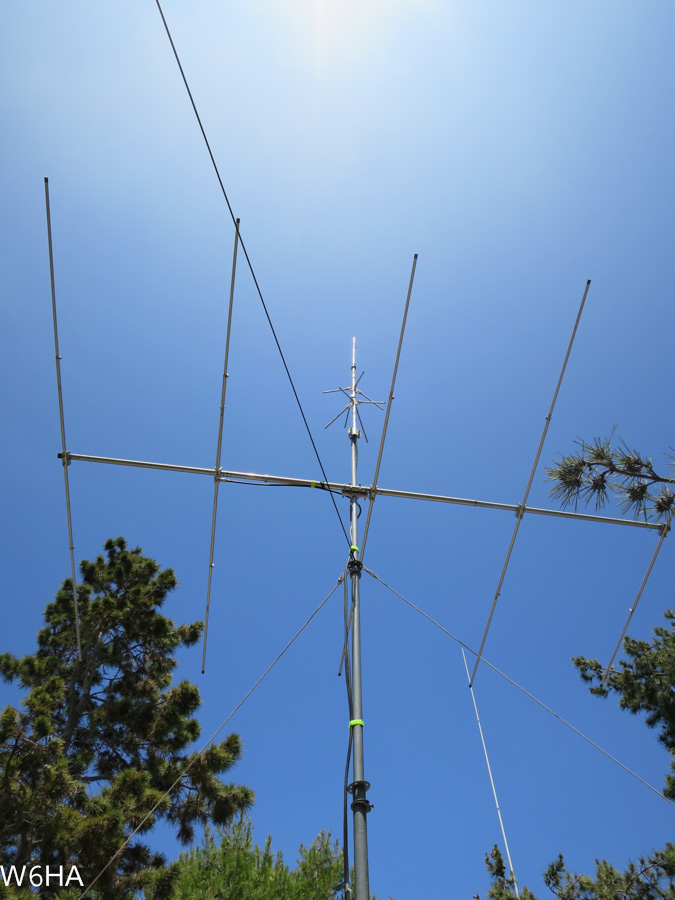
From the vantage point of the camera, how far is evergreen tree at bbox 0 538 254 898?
6.99 meters

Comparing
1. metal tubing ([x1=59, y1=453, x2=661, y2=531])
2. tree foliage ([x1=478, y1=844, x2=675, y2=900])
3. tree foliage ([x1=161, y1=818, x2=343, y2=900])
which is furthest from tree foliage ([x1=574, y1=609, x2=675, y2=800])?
tree foliage ([x1=161, y1=818, x2=343, y2=900])

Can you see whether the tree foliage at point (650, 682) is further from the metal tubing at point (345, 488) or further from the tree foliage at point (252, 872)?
the tree foliage at point (252, 872)

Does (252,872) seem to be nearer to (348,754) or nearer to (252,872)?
(252,872)

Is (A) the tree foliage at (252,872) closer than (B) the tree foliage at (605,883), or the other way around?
(B) the tree foliage at (605,883)

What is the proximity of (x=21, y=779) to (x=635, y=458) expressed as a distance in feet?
26.6

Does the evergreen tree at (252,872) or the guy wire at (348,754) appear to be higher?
the evergreen tree at (252,872)

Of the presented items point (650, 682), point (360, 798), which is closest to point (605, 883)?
point (650, 682)

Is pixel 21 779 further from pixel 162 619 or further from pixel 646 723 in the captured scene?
pixel 646 723

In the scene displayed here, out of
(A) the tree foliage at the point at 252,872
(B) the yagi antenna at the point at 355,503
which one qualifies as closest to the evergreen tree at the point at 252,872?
(A) the tree foliage at the point at 252,872

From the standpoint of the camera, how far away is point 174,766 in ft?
30.8

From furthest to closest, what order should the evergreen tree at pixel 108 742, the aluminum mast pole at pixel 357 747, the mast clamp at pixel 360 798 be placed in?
the evergreen tree at pixel 108 742, the mast clamp at pixel 360 798, the aluminum mast pole at pixel 357 747

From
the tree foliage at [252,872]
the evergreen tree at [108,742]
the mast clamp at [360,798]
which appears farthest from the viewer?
the tree foliage at [252,872]

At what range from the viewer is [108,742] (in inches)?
388

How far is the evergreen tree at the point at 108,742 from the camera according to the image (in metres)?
6.99
